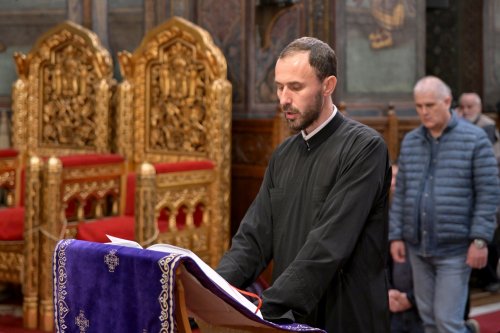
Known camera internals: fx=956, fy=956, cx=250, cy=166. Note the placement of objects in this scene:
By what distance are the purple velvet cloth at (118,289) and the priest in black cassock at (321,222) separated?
8.9 inches

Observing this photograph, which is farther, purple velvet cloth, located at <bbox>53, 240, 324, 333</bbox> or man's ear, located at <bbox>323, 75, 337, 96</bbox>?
man's ear, located at <bbox>323, 75, 337, 96</bbox>

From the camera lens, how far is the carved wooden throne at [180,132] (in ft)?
22.1

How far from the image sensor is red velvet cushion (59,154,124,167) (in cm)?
674

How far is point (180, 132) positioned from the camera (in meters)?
7.59

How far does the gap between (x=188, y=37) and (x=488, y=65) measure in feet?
14.6

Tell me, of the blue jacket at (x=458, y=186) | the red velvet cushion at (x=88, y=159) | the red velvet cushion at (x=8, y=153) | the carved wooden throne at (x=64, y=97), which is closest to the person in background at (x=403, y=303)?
the blue jacket at (x=458, y=186)

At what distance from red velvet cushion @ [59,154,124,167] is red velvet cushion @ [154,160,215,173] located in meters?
0.58

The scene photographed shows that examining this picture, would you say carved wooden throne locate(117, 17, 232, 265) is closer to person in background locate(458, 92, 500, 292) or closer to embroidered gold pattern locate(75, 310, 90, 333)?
person in background locate(458, 92, 500, 292)

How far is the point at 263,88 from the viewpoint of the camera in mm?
7668

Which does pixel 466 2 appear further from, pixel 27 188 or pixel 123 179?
pixel 27 188

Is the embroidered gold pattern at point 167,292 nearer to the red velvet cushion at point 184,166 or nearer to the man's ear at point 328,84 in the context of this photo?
the man's ear at point 328,84

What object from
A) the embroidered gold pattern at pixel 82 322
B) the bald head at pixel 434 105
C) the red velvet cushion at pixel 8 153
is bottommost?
the embroidered gold pattern at pixel 82 322

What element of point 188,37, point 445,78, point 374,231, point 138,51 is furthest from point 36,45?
point 374,231

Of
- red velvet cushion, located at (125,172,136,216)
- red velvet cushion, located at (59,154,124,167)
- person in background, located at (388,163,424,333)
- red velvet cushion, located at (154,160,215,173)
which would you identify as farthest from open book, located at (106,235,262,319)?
red velvet cushion, located at (125,172,136,216)
